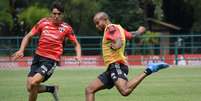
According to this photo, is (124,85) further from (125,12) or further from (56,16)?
(125,12)

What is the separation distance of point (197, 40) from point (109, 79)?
32.1m

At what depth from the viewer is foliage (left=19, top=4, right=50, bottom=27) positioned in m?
55.0

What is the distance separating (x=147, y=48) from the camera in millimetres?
41844

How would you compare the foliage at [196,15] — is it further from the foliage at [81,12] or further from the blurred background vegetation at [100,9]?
the foliage at [81,12]

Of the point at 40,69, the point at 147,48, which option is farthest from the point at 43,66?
the point at 147,48

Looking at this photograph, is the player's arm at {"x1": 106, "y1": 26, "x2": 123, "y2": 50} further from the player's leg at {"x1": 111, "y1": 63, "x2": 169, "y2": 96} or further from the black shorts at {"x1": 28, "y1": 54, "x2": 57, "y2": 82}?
the black shorts at {"x1": 28, "y1": 54, "x2": 57, "y2": 82}

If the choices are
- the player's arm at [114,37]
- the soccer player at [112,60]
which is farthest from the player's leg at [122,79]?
the player's arm at [114,37]

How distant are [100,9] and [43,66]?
1825 inches

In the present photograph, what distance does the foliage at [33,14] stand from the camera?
55.0 m

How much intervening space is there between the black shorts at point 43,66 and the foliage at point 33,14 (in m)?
42.3

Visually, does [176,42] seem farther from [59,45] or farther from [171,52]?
[59,45]

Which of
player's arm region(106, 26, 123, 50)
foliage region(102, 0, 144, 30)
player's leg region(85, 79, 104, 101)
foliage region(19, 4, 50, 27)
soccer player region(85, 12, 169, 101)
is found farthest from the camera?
foliage region(102, 0, 144, 30)

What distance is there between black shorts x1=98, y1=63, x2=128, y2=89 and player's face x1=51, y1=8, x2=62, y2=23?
145 centimetres

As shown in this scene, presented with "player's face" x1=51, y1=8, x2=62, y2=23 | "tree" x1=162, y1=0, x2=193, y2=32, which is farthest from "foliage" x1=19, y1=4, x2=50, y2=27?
"player's face" x1=51, y1=8, x2=62, y2=23
